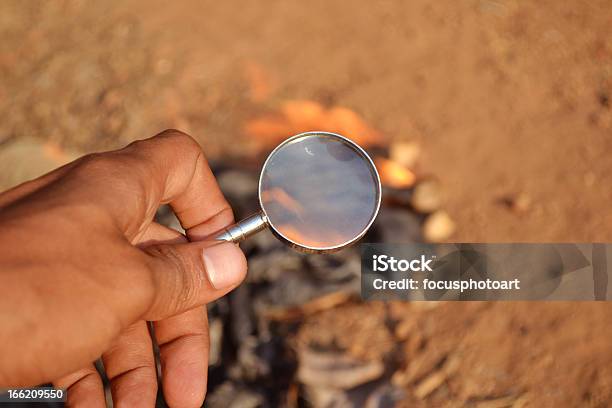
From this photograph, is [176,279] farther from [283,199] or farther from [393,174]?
[393,174]

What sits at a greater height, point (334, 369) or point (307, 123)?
point (307, 123)

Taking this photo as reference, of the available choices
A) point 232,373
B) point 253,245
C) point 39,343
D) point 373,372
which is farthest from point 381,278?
point 39,343

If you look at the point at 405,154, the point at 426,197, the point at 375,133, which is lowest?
the point at 426,197

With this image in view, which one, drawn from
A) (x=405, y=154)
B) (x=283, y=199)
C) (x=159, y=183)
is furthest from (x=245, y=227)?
(x=405, y=154)

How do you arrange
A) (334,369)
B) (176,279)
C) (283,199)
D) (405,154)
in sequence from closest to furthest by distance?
(176,279) < (283,199) < (334,369) < (405,154)

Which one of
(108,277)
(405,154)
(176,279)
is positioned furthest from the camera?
(405,154)

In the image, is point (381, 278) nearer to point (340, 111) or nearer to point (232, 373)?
point (232, 373)

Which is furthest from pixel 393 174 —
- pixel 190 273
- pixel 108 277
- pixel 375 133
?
pixel 108 277

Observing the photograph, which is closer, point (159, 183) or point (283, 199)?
point (159, 183)

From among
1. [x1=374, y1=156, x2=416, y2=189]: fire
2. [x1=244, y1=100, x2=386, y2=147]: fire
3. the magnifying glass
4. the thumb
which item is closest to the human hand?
the thumb
